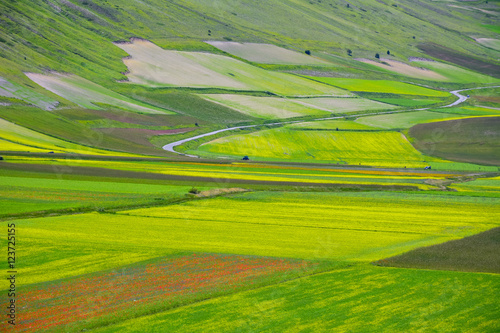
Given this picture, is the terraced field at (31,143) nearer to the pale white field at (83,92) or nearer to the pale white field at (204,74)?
the pale white field at (83,92)

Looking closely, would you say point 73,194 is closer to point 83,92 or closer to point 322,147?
point 322,147

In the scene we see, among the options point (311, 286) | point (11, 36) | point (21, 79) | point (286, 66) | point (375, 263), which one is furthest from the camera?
point (286, 66)

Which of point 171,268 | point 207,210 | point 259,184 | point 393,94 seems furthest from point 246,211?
point 393,94

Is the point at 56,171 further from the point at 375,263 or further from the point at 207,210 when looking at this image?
the point at 375,263

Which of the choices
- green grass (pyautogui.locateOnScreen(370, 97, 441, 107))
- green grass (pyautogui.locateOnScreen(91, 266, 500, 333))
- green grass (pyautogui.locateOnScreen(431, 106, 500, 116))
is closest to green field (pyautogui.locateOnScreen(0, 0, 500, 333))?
green grass (pyautogui.locateOnScreen(91, 266, 500, 333))

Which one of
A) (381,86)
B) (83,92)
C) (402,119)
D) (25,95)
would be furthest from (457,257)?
(381,86)
